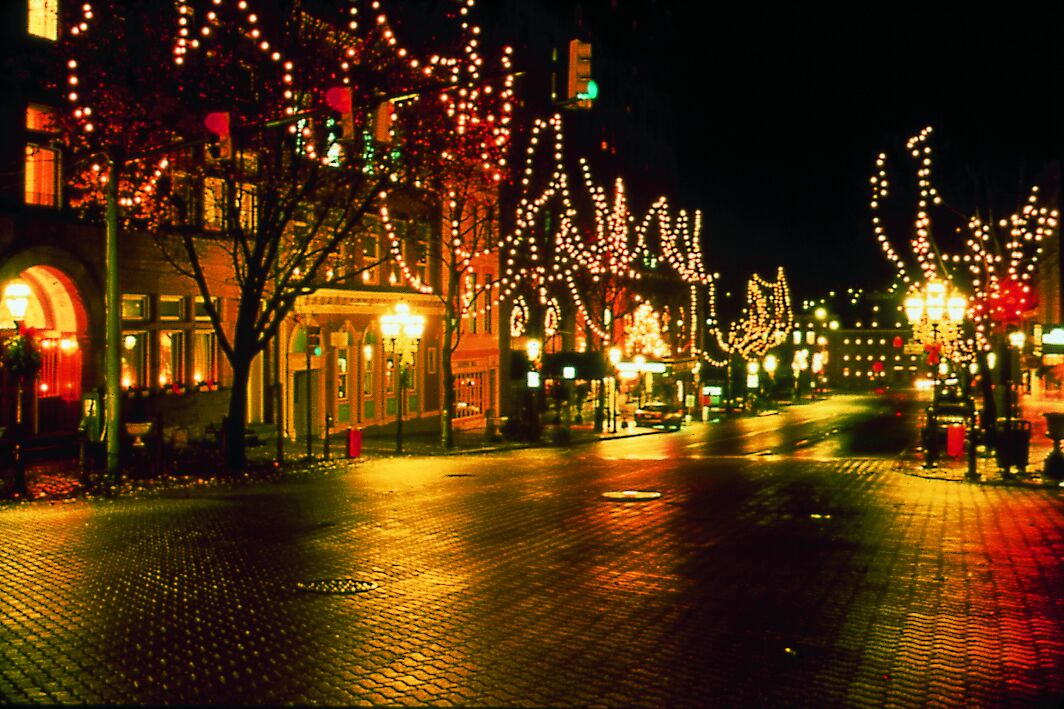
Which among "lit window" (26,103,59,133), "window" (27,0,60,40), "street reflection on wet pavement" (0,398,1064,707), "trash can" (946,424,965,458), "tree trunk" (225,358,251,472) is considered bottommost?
"street reflection on wet pavement" (0,398,1064,707)

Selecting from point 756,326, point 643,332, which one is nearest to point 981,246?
point 643,332

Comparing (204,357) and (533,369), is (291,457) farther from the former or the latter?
(533,369)

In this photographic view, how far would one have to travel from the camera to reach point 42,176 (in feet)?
84.1

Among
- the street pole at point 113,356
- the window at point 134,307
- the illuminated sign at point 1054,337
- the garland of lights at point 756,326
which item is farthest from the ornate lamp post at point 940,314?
the garland of lights at point 756,326

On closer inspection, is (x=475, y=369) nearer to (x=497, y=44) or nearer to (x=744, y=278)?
(x=497, y=44)

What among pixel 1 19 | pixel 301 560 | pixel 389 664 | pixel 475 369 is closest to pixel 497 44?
pixel 475 369

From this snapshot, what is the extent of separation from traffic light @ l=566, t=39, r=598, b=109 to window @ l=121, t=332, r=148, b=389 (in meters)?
19.6

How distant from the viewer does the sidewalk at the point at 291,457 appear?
2086 centimetres

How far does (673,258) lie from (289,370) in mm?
41447

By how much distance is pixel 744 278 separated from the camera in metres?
105

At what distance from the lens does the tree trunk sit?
24734 millimetres

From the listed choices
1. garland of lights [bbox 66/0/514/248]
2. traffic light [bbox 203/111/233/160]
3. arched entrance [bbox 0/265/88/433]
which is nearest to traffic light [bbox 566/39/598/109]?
traffic light [bbox 203/111/233/160]

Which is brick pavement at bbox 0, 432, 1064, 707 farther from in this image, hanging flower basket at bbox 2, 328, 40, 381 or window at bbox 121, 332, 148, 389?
window at bbox 121, 332, 148, 389

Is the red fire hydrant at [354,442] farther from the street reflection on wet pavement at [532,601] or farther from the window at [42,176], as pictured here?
the street reflection on wet pavement at [532,601]
